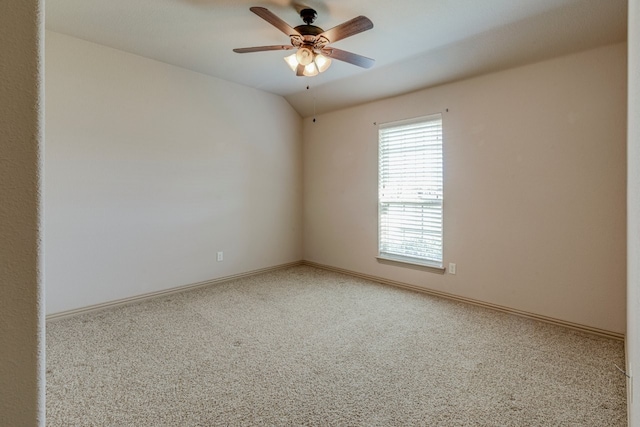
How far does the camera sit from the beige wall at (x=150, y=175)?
119 inches

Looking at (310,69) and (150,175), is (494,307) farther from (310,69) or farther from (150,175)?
(150,175)

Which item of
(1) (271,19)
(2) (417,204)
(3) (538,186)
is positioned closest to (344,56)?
(1) (271,19)

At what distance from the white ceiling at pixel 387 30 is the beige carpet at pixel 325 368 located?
→ 2.47m

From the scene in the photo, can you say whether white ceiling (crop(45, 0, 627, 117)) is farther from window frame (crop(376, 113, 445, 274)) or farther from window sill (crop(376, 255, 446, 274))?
window sill (crop(376, 255, 446, 274))

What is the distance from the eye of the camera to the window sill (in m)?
3.72

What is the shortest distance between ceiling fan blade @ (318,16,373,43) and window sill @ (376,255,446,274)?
261cm

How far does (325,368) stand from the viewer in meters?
2.21

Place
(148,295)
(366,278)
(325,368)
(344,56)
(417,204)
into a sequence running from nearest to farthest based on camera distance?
(325,368), (344,56), (148,295), (417,204), (366,278)

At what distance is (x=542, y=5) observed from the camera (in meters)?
2.41

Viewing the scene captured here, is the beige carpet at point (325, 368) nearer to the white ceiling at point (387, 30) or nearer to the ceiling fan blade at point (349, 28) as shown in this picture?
the ceiling fan blade at point (349, 28)

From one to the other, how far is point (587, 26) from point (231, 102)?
12.1ft

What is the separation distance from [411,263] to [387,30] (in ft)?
8.32

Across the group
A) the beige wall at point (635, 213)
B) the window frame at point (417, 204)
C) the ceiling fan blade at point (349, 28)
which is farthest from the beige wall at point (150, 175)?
the beige wall at point (635, 213)

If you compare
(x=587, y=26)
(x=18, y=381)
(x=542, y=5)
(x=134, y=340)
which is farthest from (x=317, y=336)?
(x=587, y=26)
